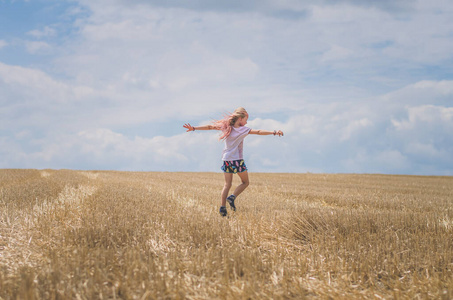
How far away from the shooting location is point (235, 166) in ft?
21.1

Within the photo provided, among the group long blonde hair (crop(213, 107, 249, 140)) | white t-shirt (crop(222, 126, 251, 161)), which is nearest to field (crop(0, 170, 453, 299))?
white t-shirt (crop(222, 126, 251, 161))

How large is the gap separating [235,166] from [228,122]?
894 mm

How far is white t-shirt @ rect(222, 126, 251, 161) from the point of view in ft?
20.7

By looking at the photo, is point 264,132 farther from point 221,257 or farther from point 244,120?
point 221,257

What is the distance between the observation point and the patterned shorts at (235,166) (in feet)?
21.1

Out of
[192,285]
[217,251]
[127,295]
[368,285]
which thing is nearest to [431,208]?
[368,285]

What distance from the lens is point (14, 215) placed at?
5.80 m

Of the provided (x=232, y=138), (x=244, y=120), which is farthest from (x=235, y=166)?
(x=244, y=120)

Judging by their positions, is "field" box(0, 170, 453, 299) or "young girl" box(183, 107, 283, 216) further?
"young girl" box(183, 107, 283, 216)

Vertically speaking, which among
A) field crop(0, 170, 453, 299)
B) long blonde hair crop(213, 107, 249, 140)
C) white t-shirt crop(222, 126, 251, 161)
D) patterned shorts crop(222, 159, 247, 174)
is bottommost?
field crop(0, 170, 453, 299)

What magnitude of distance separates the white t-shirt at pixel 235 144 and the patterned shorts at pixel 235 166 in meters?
0.08

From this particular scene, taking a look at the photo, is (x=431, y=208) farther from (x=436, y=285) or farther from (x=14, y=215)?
(x=14, y=215)

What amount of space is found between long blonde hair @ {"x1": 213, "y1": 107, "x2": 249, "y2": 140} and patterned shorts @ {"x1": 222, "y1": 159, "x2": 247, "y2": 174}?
535mm

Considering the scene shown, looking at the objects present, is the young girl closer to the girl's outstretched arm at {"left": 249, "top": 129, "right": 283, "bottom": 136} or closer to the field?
the girl's outstretched arm at {"left": 249, "top": 129, "right": 283, "bottom": 136}
